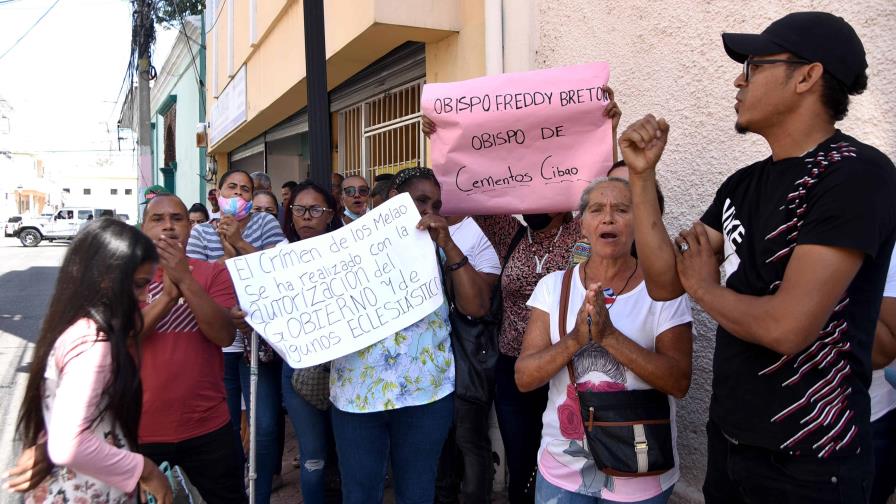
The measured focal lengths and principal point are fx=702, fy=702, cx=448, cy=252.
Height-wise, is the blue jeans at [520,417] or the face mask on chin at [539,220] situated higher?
the face mask on chin at [539,220]

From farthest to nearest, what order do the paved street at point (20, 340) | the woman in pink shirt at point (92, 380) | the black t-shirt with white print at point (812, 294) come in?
the paved street at point (20, 340) < the woman in pink shirt at point (92, 380) < the black t-shirt with white print at point (812, 294)

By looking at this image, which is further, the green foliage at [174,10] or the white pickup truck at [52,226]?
the white pickup truck at [52,226]

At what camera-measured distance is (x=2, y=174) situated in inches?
2190

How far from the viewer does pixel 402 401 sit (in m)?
2.81

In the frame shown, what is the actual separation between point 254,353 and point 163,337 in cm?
52

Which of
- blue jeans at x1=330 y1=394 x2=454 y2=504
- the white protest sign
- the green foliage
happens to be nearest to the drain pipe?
the white protest sign

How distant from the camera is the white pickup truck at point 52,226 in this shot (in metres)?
33.1

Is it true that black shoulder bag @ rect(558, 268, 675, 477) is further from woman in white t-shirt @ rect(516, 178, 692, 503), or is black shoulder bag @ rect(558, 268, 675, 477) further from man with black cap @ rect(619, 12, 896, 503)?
man with black cap @ rect(619, 12, 896, 503)

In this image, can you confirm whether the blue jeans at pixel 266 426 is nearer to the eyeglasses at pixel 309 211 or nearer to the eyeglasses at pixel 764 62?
the eyeglasses at pixel 309 211

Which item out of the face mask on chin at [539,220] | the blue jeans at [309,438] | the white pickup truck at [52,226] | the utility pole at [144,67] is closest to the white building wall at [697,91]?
the face mask on chin at [539,220]

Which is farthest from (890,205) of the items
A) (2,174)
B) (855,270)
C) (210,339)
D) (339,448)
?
(2,174)

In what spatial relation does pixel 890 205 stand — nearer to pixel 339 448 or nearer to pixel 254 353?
pixel 339 448

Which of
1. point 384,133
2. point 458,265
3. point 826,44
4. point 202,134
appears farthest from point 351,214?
point 202,134

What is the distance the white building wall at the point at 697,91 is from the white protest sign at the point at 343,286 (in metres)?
1.35
